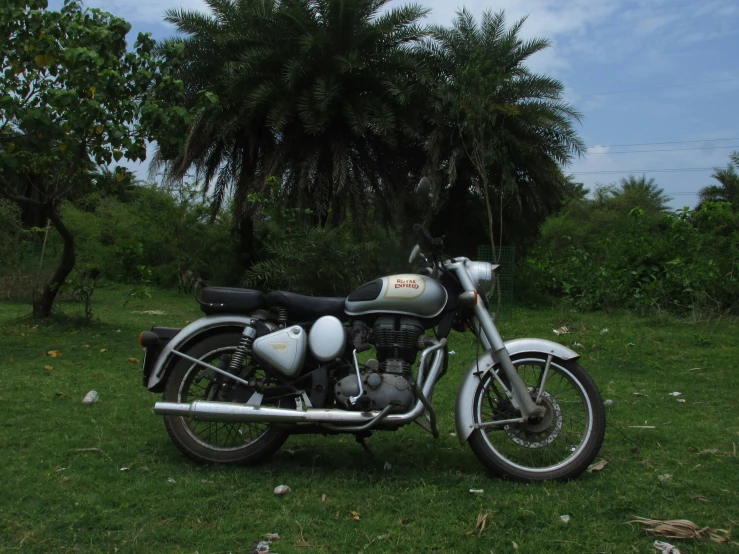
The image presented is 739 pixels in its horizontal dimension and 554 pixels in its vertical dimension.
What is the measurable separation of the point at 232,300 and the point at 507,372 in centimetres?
164

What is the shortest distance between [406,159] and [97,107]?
1106cm

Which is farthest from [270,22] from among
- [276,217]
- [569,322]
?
[569,322]

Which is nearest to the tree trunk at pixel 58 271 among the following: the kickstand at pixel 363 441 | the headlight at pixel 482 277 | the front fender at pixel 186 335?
the front fender at pixel 186 335

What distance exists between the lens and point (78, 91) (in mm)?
7426

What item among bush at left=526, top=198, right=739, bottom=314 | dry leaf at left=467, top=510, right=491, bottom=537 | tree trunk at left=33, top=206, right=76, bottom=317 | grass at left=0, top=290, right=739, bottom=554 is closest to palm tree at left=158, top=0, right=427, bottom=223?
bush at left=526, top=198, right=739, bottom=314

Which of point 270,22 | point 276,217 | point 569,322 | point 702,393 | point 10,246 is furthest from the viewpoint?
point 10,246

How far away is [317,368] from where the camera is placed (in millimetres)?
3994

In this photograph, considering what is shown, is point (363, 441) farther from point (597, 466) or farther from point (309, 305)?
point (597, 466)

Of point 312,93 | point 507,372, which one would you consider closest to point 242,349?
point 507,372

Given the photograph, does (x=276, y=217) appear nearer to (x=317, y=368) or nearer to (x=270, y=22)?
(x=270, y=22)

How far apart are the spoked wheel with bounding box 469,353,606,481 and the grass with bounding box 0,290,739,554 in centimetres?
11

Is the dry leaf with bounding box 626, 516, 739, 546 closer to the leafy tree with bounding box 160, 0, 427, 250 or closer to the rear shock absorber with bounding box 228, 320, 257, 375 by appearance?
the rear shock absorber with bounding box 228, 320, 257, 375

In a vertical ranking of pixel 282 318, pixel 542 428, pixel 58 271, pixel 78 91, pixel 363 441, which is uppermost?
pixel 78 91

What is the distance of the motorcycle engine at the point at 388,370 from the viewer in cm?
380
